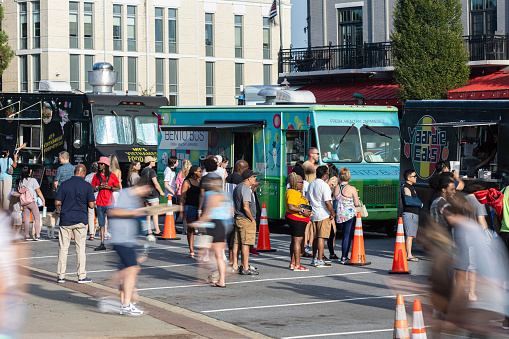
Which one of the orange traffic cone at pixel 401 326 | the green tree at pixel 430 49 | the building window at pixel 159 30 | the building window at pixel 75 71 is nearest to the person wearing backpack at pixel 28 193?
the orange traffic cone at pixel 401 326

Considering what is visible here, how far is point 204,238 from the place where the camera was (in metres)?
11.9

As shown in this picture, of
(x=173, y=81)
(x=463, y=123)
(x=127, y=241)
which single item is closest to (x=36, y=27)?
(x=173, y=81)

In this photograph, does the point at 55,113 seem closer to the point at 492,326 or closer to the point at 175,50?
the point at 492,326

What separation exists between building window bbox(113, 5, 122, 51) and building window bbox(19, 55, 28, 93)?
→ 6074mm

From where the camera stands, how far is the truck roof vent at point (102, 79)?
2478cm

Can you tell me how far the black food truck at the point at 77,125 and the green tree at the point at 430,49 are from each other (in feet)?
25.4

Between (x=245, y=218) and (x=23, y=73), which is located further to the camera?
(x=23, y=73)

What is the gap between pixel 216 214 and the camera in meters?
11.8

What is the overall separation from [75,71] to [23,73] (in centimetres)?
370

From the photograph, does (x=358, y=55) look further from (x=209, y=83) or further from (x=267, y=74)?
(x=267, y=74)

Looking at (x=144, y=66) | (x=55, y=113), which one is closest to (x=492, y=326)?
(x=55, y=113)

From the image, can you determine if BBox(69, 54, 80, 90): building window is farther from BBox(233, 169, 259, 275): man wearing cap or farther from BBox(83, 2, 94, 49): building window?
BBox(233, 169, 259, 275): man wearing cap

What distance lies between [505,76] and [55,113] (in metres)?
13.5

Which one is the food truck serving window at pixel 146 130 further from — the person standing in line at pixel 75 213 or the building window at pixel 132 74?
the building window at pixel 132 74
